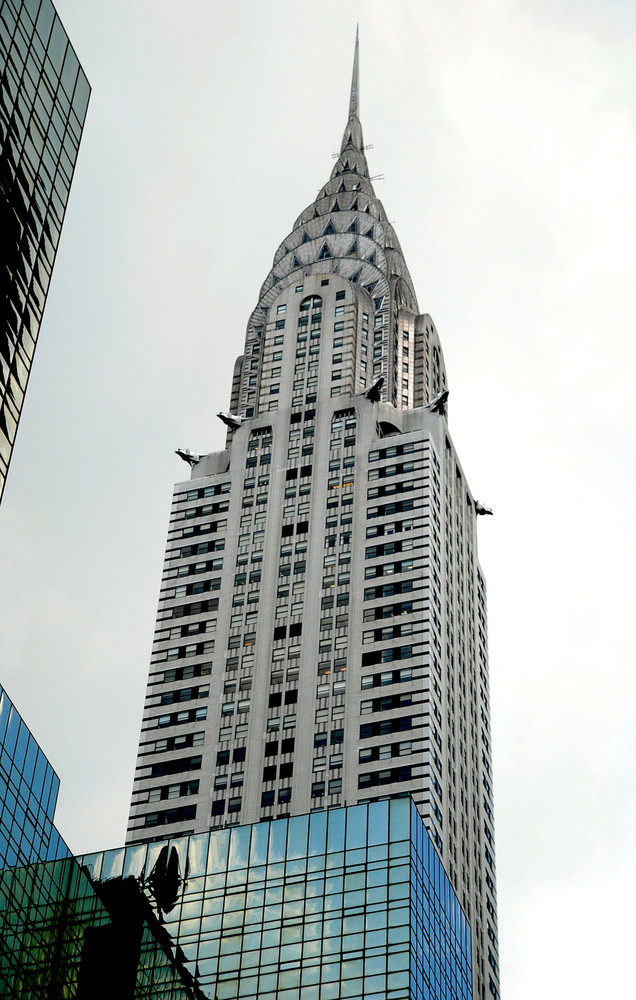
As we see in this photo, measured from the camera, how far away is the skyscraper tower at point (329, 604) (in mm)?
141375

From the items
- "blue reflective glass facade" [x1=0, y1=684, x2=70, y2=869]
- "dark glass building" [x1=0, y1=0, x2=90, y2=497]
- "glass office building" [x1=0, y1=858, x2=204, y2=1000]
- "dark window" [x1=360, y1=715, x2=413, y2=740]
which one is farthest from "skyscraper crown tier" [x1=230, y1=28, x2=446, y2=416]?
"dark glass building" [x1=0, y1=0, x2=90, y2=497]

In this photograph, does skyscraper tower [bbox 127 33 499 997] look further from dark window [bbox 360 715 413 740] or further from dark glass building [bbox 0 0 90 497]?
dark glass building [bbox 0 0 90 497]

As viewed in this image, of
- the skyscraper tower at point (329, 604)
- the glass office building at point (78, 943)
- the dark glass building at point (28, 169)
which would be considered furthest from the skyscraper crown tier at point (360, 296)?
the dark glass building at point (28, 169)

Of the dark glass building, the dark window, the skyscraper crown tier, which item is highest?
the skyscraper crown tier

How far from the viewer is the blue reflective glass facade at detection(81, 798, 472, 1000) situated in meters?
106

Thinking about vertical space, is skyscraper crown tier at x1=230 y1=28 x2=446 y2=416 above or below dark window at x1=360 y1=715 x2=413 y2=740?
above

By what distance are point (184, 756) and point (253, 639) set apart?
12.7 m

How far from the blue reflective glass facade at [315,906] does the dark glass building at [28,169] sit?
41.4m

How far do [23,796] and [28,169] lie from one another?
3870 centimetres

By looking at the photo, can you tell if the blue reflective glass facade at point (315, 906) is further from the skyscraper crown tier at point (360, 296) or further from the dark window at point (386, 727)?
the skyscraper crown tier at point (360, 296)

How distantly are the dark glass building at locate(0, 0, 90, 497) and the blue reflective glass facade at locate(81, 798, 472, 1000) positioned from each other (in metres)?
41.4

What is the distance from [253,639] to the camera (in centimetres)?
15200

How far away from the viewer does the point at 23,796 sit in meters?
102

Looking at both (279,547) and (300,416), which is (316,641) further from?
(300,416)
